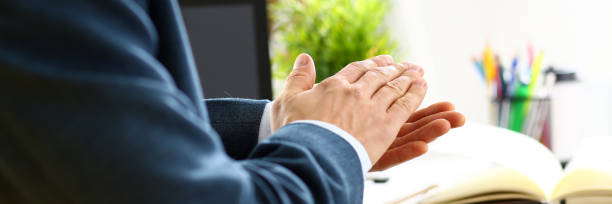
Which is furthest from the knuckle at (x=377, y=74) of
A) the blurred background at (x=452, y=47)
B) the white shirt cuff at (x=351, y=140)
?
the blurred background at (x=452, y=47)

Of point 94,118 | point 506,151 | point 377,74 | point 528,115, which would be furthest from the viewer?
point 528,115

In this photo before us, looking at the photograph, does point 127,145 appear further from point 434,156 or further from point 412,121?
point 434,156

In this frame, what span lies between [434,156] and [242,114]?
356 millimetres

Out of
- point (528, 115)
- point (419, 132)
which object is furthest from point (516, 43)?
point (419, 132)

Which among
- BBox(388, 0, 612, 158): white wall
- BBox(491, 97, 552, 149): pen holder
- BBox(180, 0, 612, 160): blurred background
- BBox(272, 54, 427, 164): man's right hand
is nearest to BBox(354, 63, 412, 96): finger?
BBox(272, 54, 427, 164): man's right hand

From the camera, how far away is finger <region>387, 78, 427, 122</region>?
1.79 ft

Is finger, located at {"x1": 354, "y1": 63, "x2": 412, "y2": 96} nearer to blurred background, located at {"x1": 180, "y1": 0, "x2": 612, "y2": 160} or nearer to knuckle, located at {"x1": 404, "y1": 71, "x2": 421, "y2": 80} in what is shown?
knuckle, located at {"x1": 404, "y1": 71, "x2": 421, "y2": 80}

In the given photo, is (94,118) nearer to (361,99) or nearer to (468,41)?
(361,99)

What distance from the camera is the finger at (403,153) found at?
0.62m

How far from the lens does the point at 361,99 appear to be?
0.53 meters

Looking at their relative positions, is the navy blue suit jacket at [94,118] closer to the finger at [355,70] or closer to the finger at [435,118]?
the finger at [355,70]

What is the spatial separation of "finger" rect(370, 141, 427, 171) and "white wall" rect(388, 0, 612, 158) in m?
1.29

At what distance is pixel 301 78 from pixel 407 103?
0.09 m

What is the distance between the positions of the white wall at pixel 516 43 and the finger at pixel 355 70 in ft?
4.35
